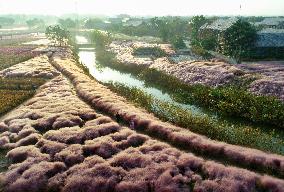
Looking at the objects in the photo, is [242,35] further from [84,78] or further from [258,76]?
[84,78]

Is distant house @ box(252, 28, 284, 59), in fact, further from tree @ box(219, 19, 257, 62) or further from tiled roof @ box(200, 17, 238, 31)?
tiled roof @ box(200, 17, 238, 31)

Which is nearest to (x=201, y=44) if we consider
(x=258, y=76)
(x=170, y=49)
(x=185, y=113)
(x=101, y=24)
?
(x=170, y=49)

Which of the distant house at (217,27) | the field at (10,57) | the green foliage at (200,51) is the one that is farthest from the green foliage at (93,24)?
the green foliage at (200,51)

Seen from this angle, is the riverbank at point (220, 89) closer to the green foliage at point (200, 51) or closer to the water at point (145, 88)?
the water at point (145, 88)

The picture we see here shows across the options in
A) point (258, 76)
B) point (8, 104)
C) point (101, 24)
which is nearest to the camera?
point (8, 104)

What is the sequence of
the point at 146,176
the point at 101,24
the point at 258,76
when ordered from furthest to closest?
the point at 101,24 → the point at 258,76 → the point at 146,176

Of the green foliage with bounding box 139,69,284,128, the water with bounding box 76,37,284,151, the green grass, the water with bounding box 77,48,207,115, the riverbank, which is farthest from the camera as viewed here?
the water with bounding box 77,48,207,115

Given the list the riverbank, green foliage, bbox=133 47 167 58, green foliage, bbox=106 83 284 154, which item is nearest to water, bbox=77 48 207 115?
the riverbank
